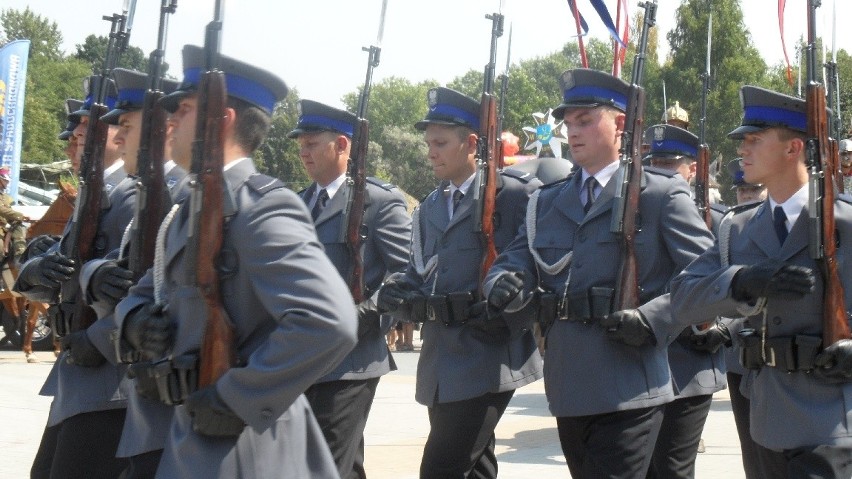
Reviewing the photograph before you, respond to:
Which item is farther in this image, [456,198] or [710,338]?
[456,198]

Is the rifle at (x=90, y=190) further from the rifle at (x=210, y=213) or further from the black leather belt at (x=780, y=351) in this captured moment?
the black leather belt at (x=780, y=351)

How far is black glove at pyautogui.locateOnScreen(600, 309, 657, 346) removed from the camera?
17.1ft

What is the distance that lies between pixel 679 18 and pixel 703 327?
35.7 metres

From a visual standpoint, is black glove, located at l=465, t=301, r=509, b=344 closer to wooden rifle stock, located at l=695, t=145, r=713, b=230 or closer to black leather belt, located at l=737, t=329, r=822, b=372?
black leather belt, located at l=737, t=329, r=822, b=372

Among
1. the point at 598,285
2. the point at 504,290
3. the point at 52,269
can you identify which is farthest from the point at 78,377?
the point at 598,285

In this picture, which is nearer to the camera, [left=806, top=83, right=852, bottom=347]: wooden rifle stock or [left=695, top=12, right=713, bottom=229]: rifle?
[left=806, top=83, right=852, bottom=347]: wooden rifle stock

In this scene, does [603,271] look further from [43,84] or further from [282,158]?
[43,84]

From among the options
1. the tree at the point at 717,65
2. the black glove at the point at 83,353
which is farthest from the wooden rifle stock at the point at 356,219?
the tree at the point at 717,65

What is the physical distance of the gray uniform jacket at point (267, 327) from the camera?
3252mm

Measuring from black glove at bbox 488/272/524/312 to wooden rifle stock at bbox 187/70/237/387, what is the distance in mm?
2192

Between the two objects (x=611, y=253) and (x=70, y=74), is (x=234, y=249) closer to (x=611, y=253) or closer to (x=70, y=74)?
(x=611, y=253)

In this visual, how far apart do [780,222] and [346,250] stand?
2604mm

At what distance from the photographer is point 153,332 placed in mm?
3559

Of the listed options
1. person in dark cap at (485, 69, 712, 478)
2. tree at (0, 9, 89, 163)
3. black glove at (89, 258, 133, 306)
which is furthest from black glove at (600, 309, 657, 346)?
tree at (0, 9, 89, 163)
